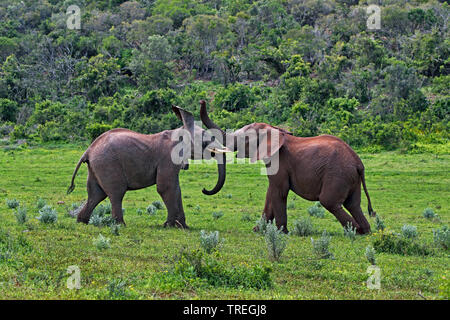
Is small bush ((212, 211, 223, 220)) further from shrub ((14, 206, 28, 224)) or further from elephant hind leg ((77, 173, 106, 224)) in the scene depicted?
shrub ((14, 206, 28, 224))

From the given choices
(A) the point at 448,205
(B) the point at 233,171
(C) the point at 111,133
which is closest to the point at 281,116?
(B) the point at 233,171

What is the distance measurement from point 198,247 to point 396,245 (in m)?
3.45

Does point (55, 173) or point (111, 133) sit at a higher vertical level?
point (111, 133)

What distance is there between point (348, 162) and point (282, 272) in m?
5.11

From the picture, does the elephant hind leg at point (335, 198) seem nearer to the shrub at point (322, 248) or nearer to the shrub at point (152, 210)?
the shrub at point (322, 248)

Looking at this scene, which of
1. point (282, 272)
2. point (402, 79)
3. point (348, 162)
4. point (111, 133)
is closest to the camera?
point (282, 272)

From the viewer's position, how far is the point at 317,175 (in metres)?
14.1

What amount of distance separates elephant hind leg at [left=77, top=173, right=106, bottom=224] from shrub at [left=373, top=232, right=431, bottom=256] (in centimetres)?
635

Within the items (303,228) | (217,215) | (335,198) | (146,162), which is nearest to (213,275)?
(303,228)

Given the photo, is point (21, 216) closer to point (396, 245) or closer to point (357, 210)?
point (357, 210)

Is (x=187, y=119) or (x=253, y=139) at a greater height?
(x=187, y=119)

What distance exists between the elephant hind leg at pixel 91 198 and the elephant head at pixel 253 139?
279cm
